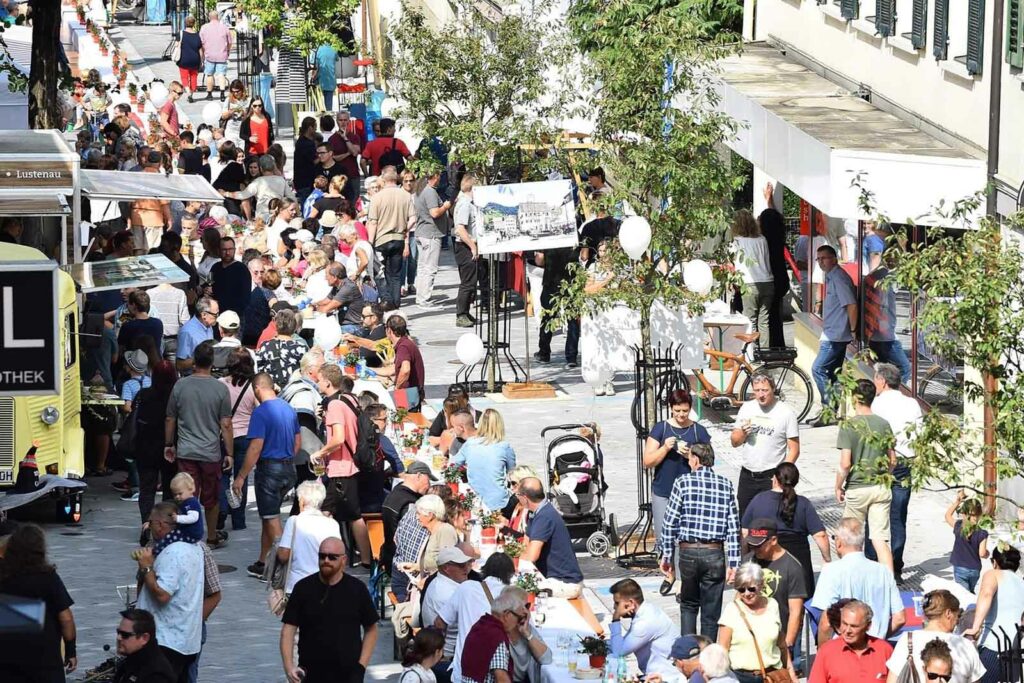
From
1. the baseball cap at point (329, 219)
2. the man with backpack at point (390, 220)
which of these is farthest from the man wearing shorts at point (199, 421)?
the baseball cap at point (329, 219)

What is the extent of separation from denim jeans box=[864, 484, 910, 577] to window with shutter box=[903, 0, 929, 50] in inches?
259

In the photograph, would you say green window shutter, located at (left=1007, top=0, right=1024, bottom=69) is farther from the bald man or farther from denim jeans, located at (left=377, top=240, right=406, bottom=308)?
denim jeans, located at (left=377, top=240, right=406, bottom=308)

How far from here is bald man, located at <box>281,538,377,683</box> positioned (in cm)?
1046

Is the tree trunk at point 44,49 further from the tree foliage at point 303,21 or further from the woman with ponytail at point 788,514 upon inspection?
the tree foliage at point 303,21

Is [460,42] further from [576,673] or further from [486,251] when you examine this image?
[576,673]

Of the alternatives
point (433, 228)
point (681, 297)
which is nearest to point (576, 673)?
point (681, 297)

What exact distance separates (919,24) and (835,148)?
2015 mm

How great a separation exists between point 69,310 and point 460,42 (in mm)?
7625

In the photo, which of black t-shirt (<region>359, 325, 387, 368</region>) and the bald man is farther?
black t-shirt (<region>359, 325, 387, 368</region>)

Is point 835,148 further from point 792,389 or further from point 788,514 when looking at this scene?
point 788,514

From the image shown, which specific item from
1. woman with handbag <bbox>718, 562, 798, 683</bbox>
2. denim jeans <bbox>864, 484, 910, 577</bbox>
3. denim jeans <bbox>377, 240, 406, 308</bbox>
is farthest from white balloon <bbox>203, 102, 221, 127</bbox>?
woman with handbag <bbox>718, 562, 798, 683</bbox>

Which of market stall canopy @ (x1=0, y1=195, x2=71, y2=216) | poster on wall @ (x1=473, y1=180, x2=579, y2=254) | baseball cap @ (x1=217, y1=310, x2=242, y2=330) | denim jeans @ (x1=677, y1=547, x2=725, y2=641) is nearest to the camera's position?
denim jeans @ (x1=677, y1=547, x2=725, y2=641)

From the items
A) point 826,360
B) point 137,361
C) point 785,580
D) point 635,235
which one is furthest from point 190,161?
point 785,580

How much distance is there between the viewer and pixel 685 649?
11.5 m
